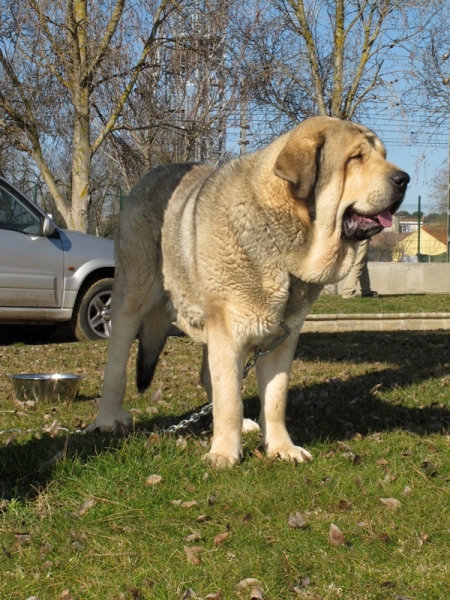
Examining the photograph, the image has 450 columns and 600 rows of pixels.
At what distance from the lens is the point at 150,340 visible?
572 cm

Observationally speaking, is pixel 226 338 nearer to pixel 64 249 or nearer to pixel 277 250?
pixel 277 250

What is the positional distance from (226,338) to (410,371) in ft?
12.7

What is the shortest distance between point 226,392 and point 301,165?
4.15ft

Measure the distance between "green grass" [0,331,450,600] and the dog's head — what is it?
4.30 feet

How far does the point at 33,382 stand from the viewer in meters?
6.34

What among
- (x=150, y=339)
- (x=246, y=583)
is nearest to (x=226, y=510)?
(x=246, y=583)

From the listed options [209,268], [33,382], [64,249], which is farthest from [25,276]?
[209,268]

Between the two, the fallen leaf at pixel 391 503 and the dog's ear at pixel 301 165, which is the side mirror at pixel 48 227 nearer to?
the dog's ear at pixel 301 165

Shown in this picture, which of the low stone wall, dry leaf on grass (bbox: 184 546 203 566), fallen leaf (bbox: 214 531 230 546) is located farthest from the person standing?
dry leaf on grass (bbox: 184 546 203 566)

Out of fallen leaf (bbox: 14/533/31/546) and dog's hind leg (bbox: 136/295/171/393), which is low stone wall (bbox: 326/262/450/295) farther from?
fallen leaf (bbox: 14/533/31/546)

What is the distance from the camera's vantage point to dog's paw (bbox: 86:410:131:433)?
17.1 feet

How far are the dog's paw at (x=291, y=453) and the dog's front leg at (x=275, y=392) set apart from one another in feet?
0.03

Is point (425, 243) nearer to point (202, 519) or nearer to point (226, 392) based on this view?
point (226, 392)

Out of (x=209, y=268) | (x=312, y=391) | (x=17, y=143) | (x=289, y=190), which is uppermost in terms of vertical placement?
(x=17, y=143)
